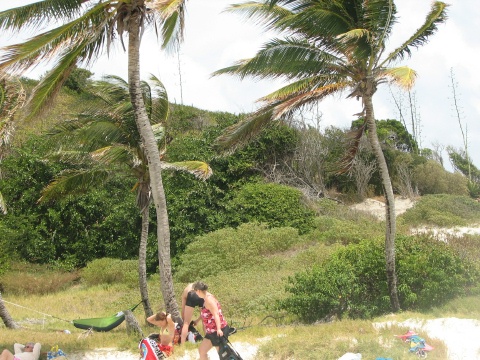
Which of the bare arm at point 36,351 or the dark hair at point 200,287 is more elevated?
the dark hair at point 200,287

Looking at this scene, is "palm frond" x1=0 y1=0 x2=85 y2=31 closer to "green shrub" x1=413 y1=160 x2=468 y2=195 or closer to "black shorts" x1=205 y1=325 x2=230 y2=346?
"black shorts" x1=205 y1=325 x2=230 y2=346

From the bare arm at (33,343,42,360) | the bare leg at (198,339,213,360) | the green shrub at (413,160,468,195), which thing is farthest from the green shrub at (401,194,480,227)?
the bare arm at (33,343,42,360)

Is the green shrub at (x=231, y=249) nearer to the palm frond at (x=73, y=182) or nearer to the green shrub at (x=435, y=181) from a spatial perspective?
the palm frond at (x=73, y=182)

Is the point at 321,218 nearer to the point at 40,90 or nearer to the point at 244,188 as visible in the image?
the point at 244,188

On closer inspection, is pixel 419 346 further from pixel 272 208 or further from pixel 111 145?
pixel 272 208

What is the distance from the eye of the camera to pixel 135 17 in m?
10.7

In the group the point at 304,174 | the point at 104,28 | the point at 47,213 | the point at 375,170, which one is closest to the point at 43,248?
the point at 47,213

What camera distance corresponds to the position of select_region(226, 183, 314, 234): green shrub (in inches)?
940

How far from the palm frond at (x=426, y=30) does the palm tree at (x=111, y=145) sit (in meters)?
5.00

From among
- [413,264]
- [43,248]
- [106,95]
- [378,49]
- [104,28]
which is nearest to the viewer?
[104,28]

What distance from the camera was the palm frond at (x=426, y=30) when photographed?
1195 centimetres

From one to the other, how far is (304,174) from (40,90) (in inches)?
789

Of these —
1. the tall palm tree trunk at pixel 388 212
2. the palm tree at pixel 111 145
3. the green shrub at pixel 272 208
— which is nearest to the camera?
the tall palm tree trunk at pixel 388 212

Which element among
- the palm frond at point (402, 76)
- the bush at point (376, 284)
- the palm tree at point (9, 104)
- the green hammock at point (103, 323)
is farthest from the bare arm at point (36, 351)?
the palm frond at point (402, 76)
